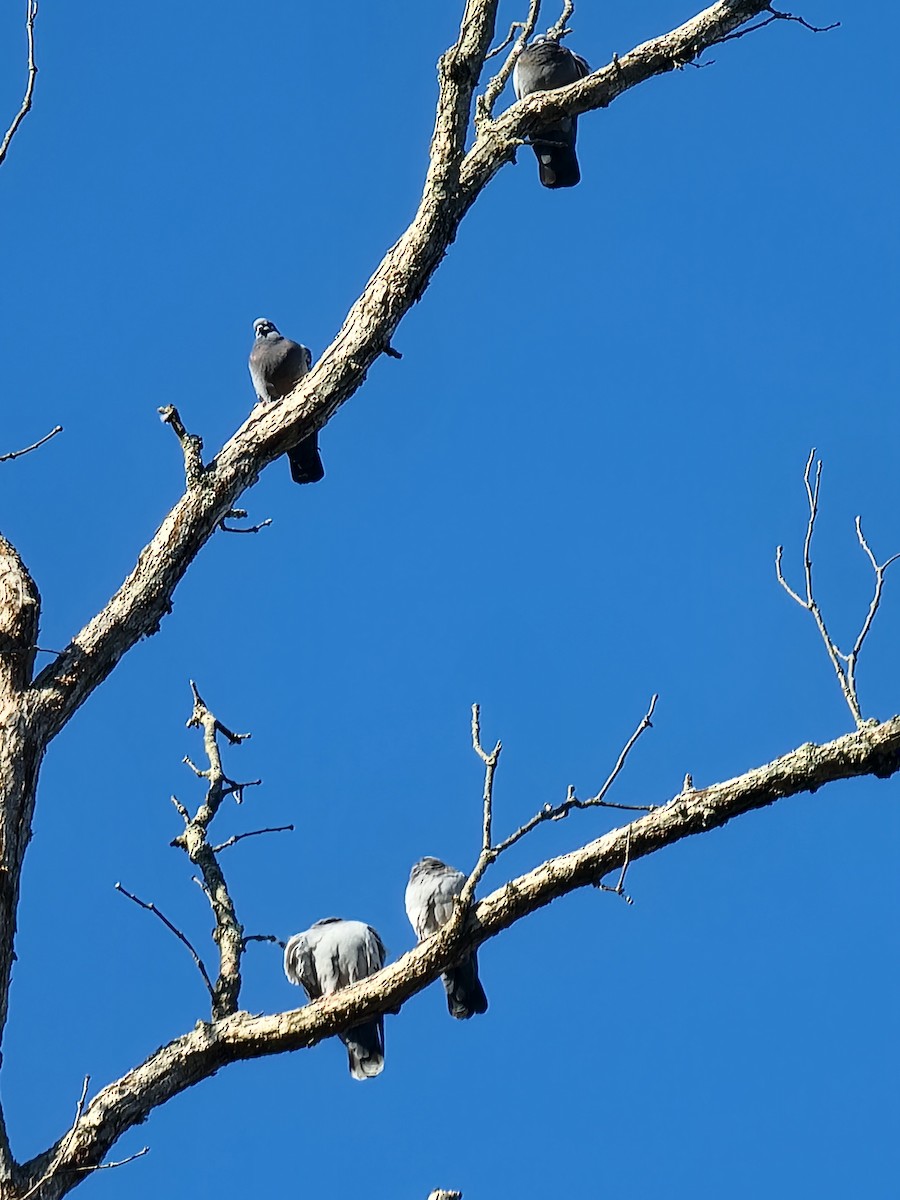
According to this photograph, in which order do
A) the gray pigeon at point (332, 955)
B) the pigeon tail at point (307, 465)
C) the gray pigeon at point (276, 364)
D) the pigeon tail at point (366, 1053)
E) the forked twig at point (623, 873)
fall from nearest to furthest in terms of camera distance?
the forked twig at point (623, 873) → the pigeon tail at point (366, 1053) → the gray pigeon at point (332, 955) → the pigeon tail at point (307, 465) → the gray pigeon at point (276, 364)

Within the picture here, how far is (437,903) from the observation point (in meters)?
7.25

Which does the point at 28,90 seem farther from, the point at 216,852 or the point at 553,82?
the point at 553,82

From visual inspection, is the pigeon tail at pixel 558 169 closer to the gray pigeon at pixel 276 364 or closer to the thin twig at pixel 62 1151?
the gray pigeon at pixel 276 364

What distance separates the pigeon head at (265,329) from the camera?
344 inches

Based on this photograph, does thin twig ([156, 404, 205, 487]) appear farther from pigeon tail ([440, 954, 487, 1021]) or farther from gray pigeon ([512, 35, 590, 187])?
gray pigeon ([512, 35, 590, 187])

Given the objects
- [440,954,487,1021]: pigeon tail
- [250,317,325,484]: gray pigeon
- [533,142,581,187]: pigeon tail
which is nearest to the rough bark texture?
[440,954,487,1021]: pigeon tail

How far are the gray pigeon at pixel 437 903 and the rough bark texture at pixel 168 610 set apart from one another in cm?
213

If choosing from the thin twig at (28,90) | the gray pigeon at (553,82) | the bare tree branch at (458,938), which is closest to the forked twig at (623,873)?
the bare tree branch at (458,938)

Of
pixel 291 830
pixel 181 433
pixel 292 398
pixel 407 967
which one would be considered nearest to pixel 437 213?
pixel 292 398

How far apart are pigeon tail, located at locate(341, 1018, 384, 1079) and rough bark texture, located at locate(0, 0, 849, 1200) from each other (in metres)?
1.82

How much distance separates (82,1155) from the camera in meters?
3.98

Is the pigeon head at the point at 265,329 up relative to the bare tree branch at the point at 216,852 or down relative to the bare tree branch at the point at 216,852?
up

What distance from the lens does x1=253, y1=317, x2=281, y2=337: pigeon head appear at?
8.75 meters

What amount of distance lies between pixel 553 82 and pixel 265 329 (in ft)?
7.58
